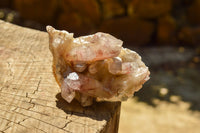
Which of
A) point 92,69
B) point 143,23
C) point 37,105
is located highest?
point 143,23

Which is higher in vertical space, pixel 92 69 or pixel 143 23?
pixel 143 23

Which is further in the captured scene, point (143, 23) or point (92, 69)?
point (143, 23)

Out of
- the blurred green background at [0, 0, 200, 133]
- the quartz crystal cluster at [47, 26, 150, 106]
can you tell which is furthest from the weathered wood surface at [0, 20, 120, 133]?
the blurred green background at [0, 0, 200, 133]

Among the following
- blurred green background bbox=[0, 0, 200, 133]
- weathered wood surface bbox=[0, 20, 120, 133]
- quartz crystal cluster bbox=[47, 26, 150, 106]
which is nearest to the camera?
weathered wood surface bbox=[0, 20, 120, 133]

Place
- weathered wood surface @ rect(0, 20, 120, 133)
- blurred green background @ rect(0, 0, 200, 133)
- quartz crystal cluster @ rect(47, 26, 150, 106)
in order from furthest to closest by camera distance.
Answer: blurred green background @ rect(0, 0, 200, 133), quartz crystal cluster @ rect(47, 26, 150, 106), weathered wood surface @ rect(0, 20, 120, 133)

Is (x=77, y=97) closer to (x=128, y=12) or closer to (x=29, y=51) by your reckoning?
(x=29, y=51)

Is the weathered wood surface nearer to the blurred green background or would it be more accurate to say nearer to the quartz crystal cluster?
the quartz crystal cluster

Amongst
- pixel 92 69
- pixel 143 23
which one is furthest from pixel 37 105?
pixel 143 23

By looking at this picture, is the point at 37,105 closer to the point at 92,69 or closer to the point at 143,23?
the point at 92,69
